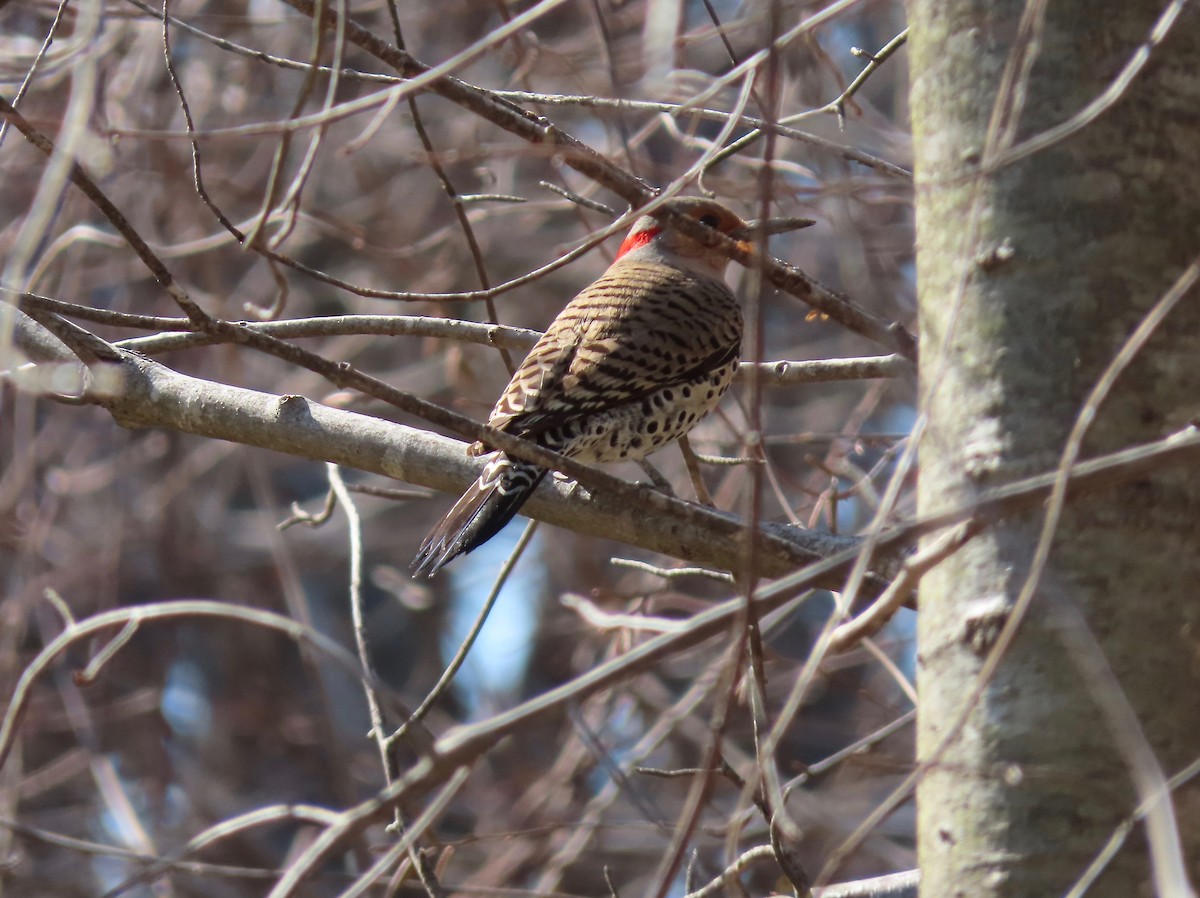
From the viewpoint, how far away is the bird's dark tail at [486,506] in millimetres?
3533

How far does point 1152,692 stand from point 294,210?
78.3 inches

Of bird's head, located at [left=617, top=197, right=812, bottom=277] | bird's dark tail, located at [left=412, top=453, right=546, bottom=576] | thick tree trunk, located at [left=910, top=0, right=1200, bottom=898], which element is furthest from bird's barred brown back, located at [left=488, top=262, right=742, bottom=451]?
thick tree trunk, located at [left=910, top=0, right=1200, bottom=898]

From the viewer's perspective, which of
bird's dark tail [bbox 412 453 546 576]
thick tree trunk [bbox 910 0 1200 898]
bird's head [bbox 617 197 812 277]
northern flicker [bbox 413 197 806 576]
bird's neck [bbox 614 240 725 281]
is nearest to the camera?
thick tree trunk [bbox 910 0 1200 898]

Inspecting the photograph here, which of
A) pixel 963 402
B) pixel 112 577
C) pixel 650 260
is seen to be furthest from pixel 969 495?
pixel 112 577

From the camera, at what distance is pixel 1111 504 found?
190 cm

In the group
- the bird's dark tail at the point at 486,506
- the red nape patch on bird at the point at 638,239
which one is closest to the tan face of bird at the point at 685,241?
the red nape patch on bird at the point at 638,239

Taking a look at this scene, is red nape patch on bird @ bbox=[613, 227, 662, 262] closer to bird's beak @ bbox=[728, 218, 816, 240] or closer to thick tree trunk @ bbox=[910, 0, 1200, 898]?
bird's beak @ bbox=[728, 218, 816, 240]

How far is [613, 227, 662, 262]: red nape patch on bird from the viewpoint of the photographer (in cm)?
586

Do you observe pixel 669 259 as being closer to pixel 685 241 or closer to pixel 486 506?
pixel 685 241

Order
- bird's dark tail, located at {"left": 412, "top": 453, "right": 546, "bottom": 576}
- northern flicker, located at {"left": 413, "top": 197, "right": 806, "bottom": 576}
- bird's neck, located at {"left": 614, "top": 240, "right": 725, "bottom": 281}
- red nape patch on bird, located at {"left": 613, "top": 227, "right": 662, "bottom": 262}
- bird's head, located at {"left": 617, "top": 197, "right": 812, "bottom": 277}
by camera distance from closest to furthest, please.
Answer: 1. bird's dark tail, located at {"left": 412, "top": 453, "right": 546, "bottom": 576}
2. northern flicker, located at {"left": 413, "top": 197, "right": 806, "bottom": 576}
3. bird's head, located at {"left": 617, "top": 197, "right": 812, "bottom": 277}
4. bird's neck, located at {"left": 614, "top": 240, "right": 725, "bottom": 281}
5. red nape patch on bird, located at {"left": 613, "top": 227, "right": 662, "bottom": 262}

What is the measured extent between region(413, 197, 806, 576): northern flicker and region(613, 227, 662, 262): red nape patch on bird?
68 cm

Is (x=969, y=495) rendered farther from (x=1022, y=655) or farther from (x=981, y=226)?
(x=981, y=226)

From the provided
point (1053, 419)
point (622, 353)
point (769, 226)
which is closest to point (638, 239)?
point (622, 353)

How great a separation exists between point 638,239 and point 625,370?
167 cm
